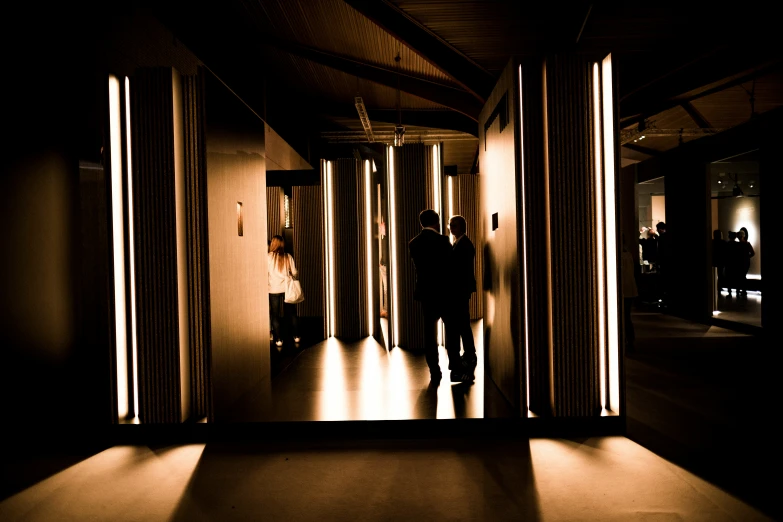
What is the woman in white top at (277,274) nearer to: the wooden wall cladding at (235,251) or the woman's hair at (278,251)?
the woman's hair at (278,251)

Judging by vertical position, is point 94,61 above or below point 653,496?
above

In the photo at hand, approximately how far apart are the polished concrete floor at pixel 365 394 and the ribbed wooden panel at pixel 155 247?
544 mm

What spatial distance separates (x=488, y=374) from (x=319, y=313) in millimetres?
5541

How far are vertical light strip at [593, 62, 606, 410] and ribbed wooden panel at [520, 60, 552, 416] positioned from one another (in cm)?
36

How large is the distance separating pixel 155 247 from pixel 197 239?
0.96ft

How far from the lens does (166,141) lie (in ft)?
12.1

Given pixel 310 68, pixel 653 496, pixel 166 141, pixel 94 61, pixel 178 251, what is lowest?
pixel 653 496

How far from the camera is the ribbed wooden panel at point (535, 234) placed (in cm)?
374

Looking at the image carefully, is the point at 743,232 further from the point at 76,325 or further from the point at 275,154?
the point at 76,325

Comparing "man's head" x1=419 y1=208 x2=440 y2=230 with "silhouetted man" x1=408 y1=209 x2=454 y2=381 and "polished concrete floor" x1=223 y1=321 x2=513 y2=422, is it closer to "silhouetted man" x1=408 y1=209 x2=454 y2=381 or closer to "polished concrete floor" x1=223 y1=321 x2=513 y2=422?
"silhouetted man" x1=408 y1=209 x2=454 y2=381

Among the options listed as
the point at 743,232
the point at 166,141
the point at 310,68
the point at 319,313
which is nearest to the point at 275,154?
the point at 310,68

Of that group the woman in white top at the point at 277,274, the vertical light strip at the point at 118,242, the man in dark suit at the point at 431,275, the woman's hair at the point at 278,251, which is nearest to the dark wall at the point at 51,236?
the vertical light strip at the point at 118,242

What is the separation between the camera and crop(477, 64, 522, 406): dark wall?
3760 millimetres

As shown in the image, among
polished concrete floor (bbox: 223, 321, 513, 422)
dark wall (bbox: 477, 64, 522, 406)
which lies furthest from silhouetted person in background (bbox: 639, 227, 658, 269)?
dark wall (bbox: 477, 64, 522, 406)
